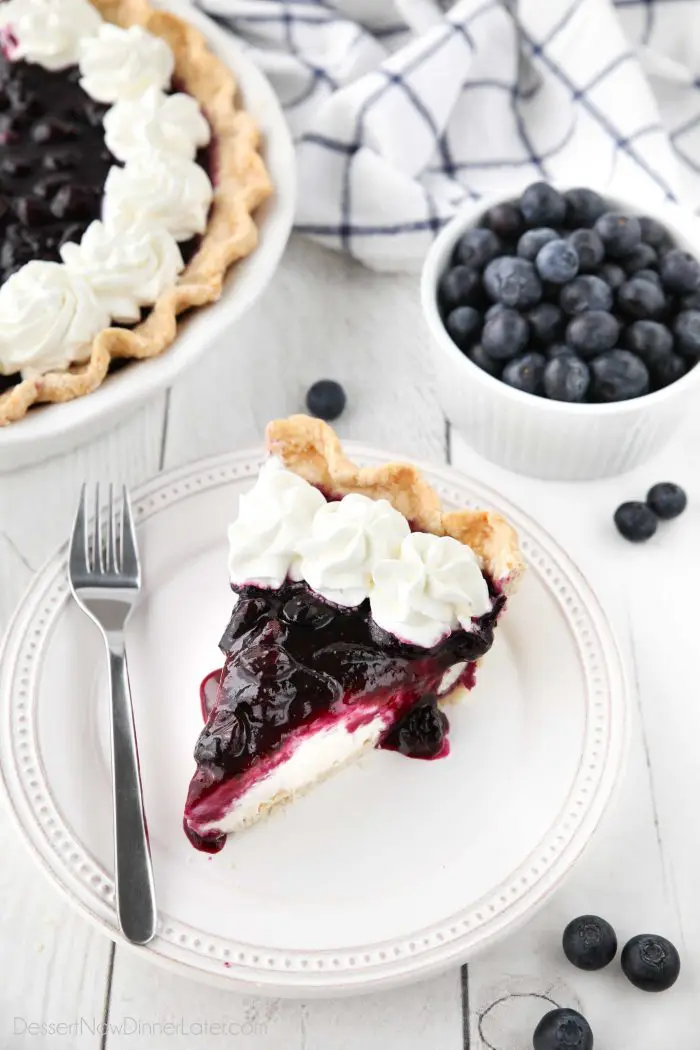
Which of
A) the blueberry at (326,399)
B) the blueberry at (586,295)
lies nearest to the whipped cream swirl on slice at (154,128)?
the blueberry at (326,399)

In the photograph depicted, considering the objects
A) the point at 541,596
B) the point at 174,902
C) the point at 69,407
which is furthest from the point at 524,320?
the point at 174,902

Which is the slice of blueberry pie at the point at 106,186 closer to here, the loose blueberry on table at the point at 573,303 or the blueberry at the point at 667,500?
the loose blueberry on table at the point at 573,303

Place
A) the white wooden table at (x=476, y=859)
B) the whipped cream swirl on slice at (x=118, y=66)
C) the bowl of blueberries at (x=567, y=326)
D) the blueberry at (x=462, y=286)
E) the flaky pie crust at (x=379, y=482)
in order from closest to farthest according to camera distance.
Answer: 1. the white wooden table at (x=476, y=859)
2. the flaky pie crust at (x=379, y=482)
3. the bowl of blueberries at (x=567, y=326)
4. the blueberry at (x=462, y=286)
5. the whipped cream swirl on slice at (x=118, y=66)

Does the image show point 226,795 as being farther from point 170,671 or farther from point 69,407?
point 69,407

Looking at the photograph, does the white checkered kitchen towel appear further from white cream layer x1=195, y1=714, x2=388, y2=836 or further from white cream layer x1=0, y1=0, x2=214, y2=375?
white cream layer x1=195, y1=714, x2=388, y2=836

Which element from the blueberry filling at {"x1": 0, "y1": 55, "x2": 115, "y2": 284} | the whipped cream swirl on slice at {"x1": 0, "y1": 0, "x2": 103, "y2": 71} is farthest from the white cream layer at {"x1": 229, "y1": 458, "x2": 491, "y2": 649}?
the whipped cream swirl on slice at {"x1": 0, "y1": 0, "x2": 103, "y2": 71}

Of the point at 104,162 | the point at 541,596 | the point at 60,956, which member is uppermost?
the point at 104,162
